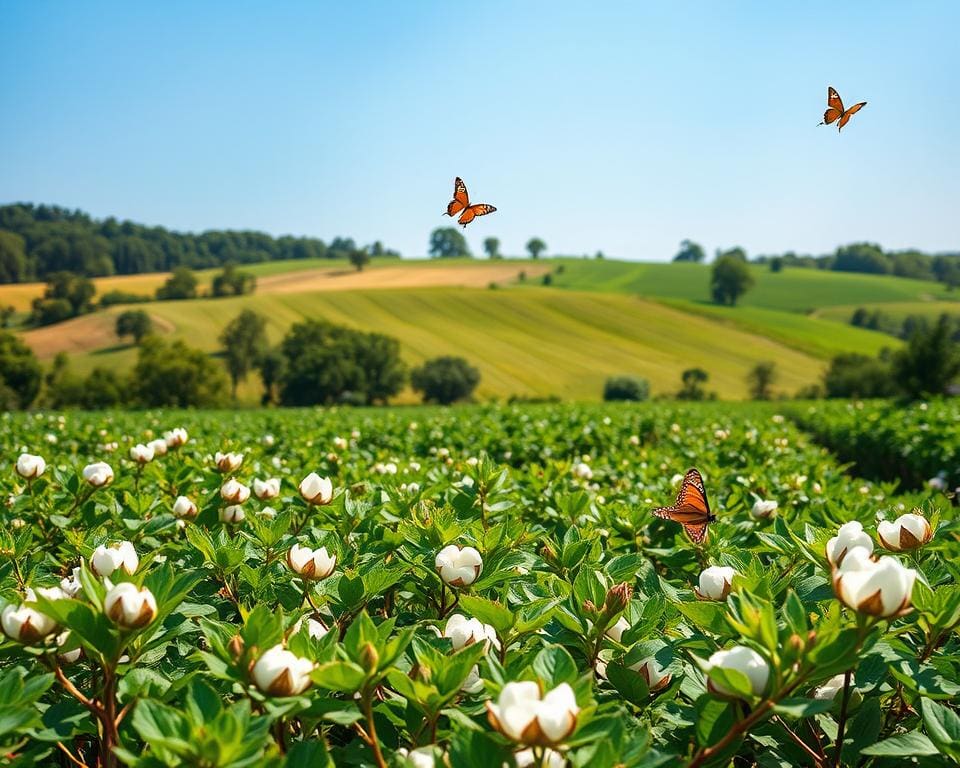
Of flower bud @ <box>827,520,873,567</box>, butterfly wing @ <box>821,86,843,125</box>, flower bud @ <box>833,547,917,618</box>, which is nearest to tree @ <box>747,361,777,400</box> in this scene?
butterfly wing @ <box>821,86,843,125</box>

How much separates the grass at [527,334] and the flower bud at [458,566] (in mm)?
51854

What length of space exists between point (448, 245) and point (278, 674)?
4617 inches

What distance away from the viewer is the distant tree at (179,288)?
83.2 meters

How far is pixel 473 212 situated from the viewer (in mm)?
2309

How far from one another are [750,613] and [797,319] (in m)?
82.6

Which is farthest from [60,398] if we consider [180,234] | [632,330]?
[180,234]

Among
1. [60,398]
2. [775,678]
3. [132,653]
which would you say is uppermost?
[775,678]

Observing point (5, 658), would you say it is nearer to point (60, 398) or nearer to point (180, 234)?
point (60, 398)

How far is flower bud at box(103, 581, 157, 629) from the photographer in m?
1.21

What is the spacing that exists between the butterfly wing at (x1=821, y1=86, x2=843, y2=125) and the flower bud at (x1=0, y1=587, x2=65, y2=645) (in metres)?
2.61

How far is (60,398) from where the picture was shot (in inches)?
1858

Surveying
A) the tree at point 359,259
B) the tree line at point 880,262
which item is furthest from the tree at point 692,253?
the tree at point 359,259

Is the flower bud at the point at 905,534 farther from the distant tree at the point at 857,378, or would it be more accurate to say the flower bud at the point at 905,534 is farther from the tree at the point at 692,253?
the tree at the point at 692,253

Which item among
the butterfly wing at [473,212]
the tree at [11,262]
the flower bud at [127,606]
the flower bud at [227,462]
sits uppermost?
the tree at [11,262]
